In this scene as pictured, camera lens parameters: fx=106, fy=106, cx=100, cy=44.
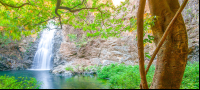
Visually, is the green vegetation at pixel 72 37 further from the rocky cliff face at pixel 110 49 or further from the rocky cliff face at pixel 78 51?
the rocky cliff face at pixel 110 49

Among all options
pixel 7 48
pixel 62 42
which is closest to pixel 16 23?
pixel 62 42

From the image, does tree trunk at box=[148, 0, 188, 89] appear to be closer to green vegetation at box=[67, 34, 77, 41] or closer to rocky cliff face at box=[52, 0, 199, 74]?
rocky cliff face at box=[52, 0, 199, 74]

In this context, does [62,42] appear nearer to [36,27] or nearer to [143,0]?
[36,27]

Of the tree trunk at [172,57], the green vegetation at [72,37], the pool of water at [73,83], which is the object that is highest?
the green vegetation at [72,37]

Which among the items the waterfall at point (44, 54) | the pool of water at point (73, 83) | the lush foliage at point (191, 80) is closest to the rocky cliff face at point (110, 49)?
the waterfall at point (44, 54)

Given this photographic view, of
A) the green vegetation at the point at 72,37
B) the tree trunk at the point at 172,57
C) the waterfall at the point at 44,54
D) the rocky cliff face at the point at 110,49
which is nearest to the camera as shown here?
the tree trunk at the point at 172,57

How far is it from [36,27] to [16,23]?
2.82 ft

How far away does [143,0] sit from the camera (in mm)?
1070

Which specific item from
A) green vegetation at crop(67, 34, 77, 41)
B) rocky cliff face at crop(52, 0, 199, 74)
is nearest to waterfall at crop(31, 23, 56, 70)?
rocky cliff face at crop(52, 0, 199, 74)

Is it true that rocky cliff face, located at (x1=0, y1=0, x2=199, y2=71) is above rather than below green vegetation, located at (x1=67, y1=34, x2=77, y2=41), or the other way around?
Result: below

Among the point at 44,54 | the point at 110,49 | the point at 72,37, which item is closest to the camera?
the point at 110,49

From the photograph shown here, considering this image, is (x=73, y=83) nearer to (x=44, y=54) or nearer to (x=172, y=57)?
(x=172, y=57)

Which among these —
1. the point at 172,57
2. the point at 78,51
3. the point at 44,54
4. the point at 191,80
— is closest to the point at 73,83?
the point at 191,80

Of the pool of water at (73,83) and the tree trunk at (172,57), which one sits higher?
the tree trunk at (172,57)
